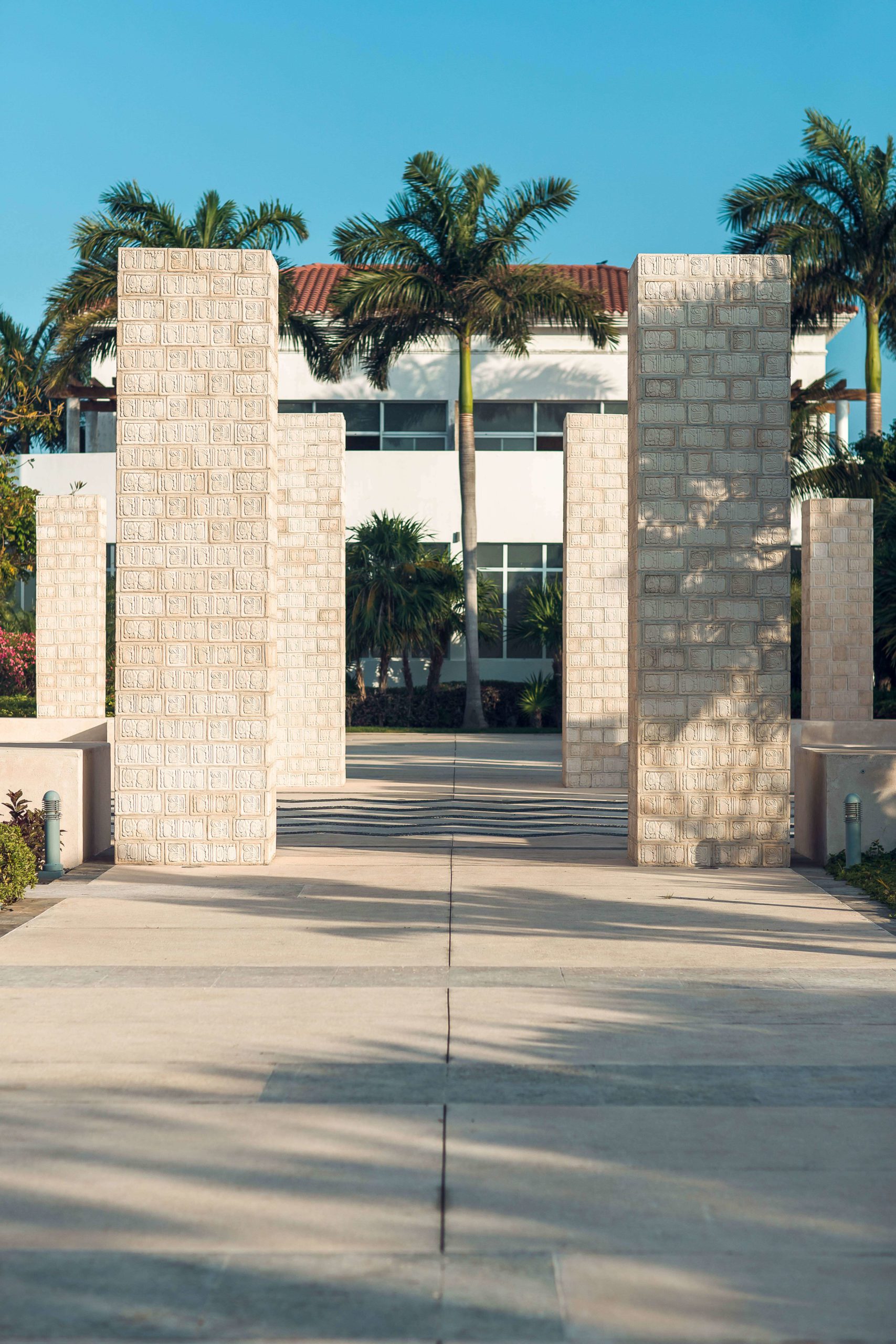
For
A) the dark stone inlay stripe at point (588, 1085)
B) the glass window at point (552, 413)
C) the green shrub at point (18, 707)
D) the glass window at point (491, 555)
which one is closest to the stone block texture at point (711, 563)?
the dark stone inlay stripe at point (588, 1085)

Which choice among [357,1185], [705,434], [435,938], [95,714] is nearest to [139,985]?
[435,938]

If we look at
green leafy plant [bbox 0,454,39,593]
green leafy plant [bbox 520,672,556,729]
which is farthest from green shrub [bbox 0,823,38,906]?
green leafy plant [bbox 520,672,556,729]

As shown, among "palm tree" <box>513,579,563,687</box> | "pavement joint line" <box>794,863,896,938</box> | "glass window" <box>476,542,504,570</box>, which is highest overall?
"glass window" <box>476,542,504,570</box>

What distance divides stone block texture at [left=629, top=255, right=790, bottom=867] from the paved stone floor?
226 cm

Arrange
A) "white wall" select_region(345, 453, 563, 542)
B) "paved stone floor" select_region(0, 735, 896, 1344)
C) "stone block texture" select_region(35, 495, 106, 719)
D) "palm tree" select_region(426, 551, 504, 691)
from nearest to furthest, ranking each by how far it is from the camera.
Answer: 1. "paved stone floor" select_region(0, 735, 896, 1344)
2. "stone block texture" select_region(35, 495, 106, 719)
3. "palm tree" select_region(426, 551, 504, 691)
4. "white wall" select_region(345, 453, 563, 542)

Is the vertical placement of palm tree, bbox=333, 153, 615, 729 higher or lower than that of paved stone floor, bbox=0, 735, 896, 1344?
higher

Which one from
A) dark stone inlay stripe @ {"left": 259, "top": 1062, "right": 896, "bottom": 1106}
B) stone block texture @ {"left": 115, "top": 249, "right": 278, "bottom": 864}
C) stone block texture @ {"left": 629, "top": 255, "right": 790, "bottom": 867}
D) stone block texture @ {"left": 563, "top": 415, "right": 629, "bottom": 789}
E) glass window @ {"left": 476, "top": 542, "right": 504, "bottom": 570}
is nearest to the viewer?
dark stone inlay stripe @ {"left": 259, "top": 1062, "right": 896, "bottom": 1106}

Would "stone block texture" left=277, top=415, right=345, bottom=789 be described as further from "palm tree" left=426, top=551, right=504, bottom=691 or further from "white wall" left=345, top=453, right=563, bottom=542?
"white wall" left=345, top=453, right=563, bottom=542

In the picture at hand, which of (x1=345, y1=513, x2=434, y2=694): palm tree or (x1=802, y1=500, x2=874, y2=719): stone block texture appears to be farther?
(x1=345, y1=513, x2=434, y2=694): palm tree

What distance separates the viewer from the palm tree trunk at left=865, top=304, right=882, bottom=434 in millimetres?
30000

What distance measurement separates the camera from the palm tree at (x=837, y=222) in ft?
98.0

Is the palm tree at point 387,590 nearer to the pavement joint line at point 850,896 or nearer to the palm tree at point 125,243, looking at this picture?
the palm tree at point 125,243

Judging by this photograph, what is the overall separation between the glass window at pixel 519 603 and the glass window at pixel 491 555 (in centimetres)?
22

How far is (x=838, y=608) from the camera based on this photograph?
22.0 meters
